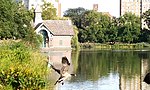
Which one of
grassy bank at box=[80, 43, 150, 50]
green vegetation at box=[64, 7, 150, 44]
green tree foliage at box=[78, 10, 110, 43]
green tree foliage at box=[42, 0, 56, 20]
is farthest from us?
green tree foliage at box=[78, 10, 110, 43]

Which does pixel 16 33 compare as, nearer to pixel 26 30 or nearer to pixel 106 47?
pixel 26 30

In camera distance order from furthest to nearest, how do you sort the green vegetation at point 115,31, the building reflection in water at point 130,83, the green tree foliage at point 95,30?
1. the green tree foliage at point 95,30
2. the green vegetation at point 115,31
3. the building reflection in water at point 130,83

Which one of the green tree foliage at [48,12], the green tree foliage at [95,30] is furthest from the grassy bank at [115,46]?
the green tree foliage at [48,12]

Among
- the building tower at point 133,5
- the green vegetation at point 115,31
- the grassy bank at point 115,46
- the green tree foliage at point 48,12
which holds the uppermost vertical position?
the building tower at point 133,5

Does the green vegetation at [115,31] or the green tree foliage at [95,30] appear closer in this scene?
the green vegetation at [115,31]

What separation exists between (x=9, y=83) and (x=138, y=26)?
58933 millimetres

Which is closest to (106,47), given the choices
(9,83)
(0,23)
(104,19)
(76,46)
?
(76,46)

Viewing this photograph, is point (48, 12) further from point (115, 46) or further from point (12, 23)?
point (12, 23)

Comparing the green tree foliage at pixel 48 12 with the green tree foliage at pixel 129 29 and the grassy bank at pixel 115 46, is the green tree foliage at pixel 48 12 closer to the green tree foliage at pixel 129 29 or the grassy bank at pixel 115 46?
the grassy bank at pixel 115 46

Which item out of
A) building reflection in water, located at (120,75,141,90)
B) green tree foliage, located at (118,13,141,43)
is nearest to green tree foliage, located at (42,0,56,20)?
green tree foliage, located at (118,13,141,43)

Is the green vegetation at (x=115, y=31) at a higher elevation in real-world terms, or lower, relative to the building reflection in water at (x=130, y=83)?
higher

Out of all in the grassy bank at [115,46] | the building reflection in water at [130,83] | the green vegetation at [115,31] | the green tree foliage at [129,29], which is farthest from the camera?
the green vegetation at [115,31]

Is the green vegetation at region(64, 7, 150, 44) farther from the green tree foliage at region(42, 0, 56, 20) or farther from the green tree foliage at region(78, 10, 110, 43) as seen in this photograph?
the green tree foliage at region(42, 0, 56, 20)

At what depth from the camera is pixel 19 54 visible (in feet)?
40.2
